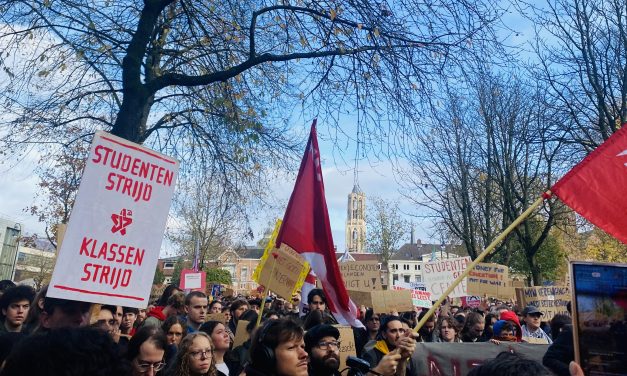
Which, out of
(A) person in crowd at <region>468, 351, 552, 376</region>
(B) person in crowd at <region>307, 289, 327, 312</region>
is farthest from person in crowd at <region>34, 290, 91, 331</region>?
(B) person in crowd at <region>307, 289, 327, 312</region>

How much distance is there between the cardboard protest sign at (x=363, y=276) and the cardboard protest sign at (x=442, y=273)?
3393mm

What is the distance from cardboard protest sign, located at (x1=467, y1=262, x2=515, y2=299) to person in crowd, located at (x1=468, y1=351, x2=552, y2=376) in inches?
464

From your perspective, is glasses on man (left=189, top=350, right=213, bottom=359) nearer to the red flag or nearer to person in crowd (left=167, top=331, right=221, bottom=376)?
person in crowd (left=167, top=331, right=221, bottom=376)

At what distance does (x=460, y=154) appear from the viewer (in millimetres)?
19703

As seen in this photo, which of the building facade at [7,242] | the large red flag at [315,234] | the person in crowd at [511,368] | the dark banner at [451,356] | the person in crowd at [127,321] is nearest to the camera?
the person in crowd at [511,368]

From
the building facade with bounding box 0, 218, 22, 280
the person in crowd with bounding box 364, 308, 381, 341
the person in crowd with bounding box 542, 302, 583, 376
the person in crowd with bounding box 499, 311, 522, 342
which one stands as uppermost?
the building facade with bounding box 0, 218, 22, 280

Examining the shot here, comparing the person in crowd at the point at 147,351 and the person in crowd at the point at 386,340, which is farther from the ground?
the person in crowd at the point at 386,340

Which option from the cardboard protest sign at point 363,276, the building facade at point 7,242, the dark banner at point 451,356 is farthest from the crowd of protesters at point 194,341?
the building facade at point 7,242

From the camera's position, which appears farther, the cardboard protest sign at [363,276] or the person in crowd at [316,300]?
the cardboard protest sign at [363,276]

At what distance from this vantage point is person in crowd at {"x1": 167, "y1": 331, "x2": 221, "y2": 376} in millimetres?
4066

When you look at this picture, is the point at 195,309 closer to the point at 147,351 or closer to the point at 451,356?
the point at 147,351

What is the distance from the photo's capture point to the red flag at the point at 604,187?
160 inches

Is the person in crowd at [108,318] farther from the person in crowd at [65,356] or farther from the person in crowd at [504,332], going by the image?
the person in crowd at [504,332]

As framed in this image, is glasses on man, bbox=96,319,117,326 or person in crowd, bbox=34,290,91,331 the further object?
glasses on man, bbox=96,319,117,326
